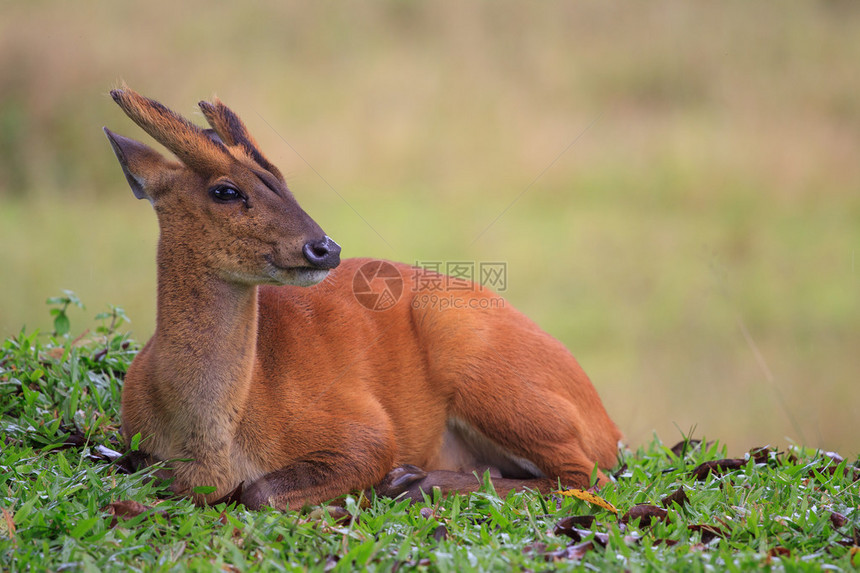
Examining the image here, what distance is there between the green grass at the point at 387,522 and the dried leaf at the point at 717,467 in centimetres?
1

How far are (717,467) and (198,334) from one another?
2720 mm

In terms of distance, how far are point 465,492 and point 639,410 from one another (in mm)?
3305

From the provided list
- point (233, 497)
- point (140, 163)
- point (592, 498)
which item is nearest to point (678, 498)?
point (592, 498)

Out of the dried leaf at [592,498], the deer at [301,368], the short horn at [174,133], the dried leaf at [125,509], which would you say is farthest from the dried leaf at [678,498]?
the short horn at [174,133]

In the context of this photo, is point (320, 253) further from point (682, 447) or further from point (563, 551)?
point (682, 447)

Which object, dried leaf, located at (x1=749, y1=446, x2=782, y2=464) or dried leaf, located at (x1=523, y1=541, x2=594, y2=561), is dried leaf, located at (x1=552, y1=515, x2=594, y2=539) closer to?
dried leaf, located at (x1=523, y1=541, x2=594, y2=561)

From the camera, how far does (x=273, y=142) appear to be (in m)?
10.6

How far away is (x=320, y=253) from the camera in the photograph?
12.4 ft

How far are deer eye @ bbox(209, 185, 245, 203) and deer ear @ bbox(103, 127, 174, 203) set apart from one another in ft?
0.85

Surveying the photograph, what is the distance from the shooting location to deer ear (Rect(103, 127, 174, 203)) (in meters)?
3.87

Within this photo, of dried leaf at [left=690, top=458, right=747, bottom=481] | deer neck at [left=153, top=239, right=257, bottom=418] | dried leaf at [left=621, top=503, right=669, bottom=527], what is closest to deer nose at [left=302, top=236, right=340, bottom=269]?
deer neck at [left=153, top=239, right=257, bottom=418]

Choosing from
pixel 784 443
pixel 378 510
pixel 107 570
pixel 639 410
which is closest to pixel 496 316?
pixel 378 510

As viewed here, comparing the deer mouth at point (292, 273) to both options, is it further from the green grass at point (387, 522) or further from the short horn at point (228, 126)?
the green grass at point (387, 522)

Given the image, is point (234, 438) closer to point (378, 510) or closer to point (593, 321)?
point (378, 510)
